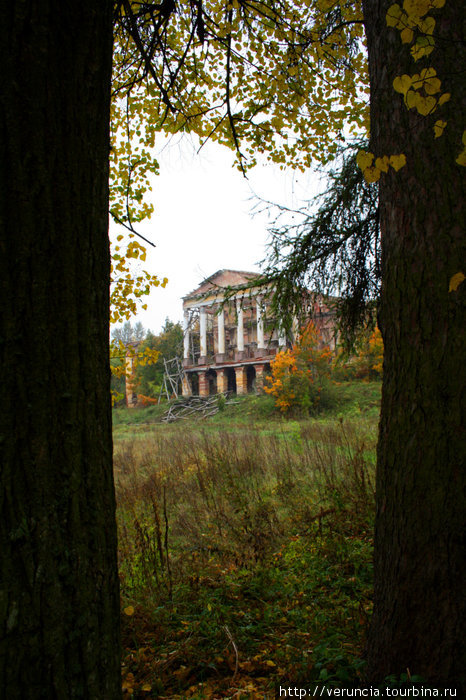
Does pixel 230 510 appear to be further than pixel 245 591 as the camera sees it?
Yes

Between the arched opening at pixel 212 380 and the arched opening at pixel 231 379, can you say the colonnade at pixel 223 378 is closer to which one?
the arched opening at pixel 212 380

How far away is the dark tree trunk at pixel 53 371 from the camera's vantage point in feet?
3.86

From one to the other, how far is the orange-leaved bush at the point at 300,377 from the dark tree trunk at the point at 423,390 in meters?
17.1

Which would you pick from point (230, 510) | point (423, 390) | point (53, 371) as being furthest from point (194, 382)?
point (53, 371)

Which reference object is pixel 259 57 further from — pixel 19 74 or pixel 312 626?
pixel 312 626

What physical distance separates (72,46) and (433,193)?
1.46 metres

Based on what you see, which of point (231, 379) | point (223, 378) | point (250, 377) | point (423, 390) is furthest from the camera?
point (231, 379)

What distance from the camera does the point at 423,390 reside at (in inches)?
73.5

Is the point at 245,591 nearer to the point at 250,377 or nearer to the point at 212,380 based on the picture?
the point at 250,377

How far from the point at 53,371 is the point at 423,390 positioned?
56.5 inches

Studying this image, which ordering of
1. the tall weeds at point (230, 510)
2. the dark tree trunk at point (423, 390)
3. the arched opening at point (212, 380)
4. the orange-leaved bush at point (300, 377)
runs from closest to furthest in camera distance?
the dark tree trunk at point (423, 390), the tall weeds at point (230, 510), the orange-leaved bush at point (300, 377), the arched opening at point (212, 380)

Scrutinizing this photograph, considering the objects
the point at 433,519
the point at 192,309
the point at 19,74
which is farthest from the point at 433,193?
the point at 192,309

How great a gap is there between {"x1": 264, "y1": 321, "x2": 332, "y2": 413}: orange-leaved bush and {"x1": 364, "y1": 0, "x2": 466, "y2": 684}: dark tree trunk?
17122 millimetres

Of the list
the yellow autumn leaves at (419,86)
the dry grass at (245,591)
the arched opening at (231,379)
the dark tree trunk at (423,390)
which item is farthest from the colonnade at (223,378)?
the yellow autumn leaves at (419,86)
